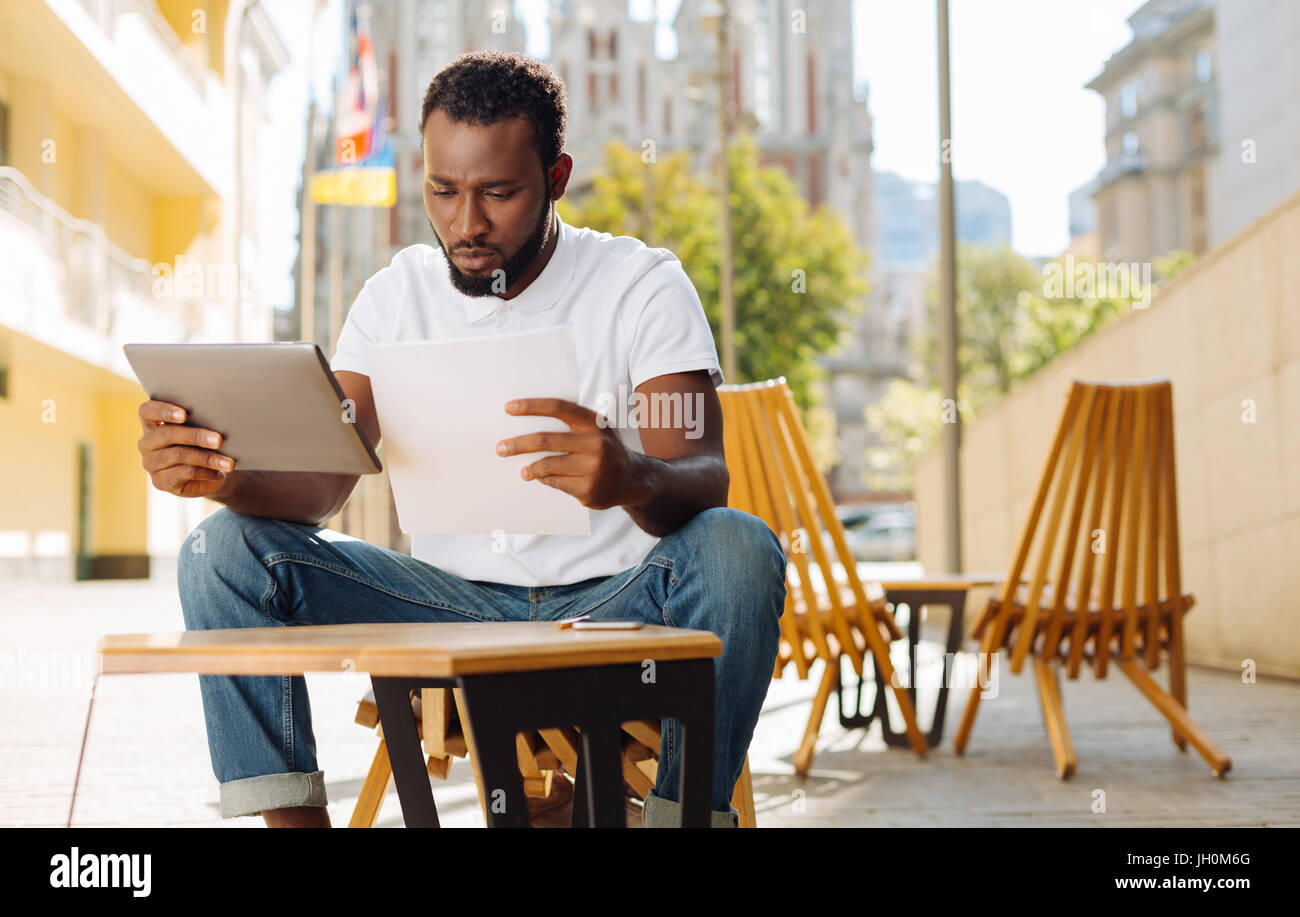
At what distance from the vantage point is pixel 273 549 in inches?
89.7

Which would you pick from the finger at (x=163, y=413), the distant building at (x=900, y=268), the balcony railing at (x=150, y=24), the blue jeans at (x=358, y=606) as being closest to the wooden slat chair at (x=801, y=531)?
the blue jeans at (x=358, y=606)

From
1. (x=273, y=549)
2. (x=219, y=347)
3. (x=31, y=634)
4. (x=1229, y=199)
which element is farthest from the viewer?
(x=1229, y=199)

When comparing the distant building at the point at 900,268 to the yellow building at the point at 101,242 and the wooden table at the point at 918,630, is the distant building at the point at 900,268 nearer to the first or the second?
the wooden table at the point at 918,630

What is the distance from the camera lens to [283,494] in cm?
236

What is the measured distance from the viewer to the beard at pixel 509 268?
2.74m

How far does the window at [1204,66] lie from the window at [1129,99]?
10.7ft

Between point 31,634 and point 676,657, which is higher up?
point 676,657

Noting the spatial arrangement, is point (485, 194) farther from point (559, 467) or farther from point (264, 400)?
point (559, 467)

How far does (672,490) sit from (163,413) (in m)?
0.85

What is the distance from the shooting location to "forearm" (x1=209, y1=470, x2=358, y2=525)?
2299mm

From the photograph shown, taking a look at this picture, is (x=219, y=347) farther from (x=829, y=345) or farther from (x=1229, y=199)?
(x=1229, y=199)

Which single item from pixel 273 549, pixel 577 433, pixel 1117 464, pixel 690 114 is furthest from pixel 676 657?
pixel 690 114
